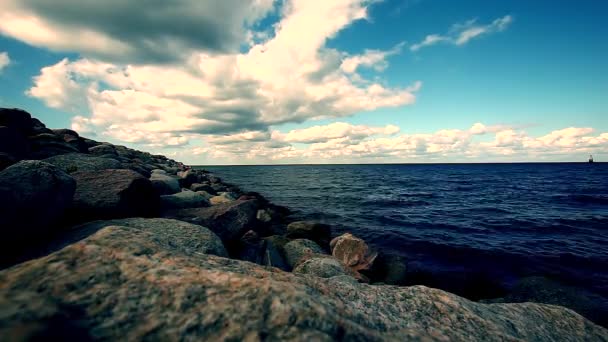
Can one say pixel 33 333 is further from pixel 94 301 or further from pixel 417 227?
pixel 417 227

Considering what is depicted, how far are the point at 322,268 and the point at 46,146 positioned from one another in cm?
1173

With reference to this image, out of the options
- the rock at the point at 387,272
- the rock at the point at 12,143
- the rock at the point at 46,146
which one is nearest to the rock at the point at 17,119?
the rock at the point at 46,146

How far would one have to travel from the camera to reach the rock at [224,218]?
283 inches

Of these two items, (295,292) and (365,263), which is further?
(365,263)

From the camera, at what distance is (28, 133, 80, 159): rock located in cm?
970

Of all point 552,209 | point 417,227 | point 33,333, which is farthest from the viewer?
point 552,209

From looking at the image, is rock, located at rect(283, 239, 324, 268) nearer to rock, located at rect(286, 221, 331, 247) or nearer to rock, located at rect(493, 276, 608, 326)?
rock, located at rect(286, 221, 331, 247)

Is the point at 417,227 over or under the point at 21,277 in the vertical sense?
under

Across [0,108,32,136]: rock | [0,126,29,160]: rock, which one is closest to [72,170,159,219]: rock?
[0,126,29,160]: rock

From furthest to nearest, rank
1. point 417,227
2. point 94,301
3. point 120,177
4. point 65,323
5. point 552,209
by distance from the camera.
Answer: point 552,209, point 417,227, point 120,177, point 94,301, point 65,323

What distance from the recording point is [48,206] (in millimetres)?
4242

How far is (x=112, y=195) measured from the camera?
18.9ft

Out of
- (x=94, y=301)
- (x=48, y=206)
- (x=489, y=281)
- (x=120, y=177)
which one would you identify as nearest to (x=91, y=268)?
(x=94, y=301)

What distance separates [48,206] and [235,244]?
452 cm
